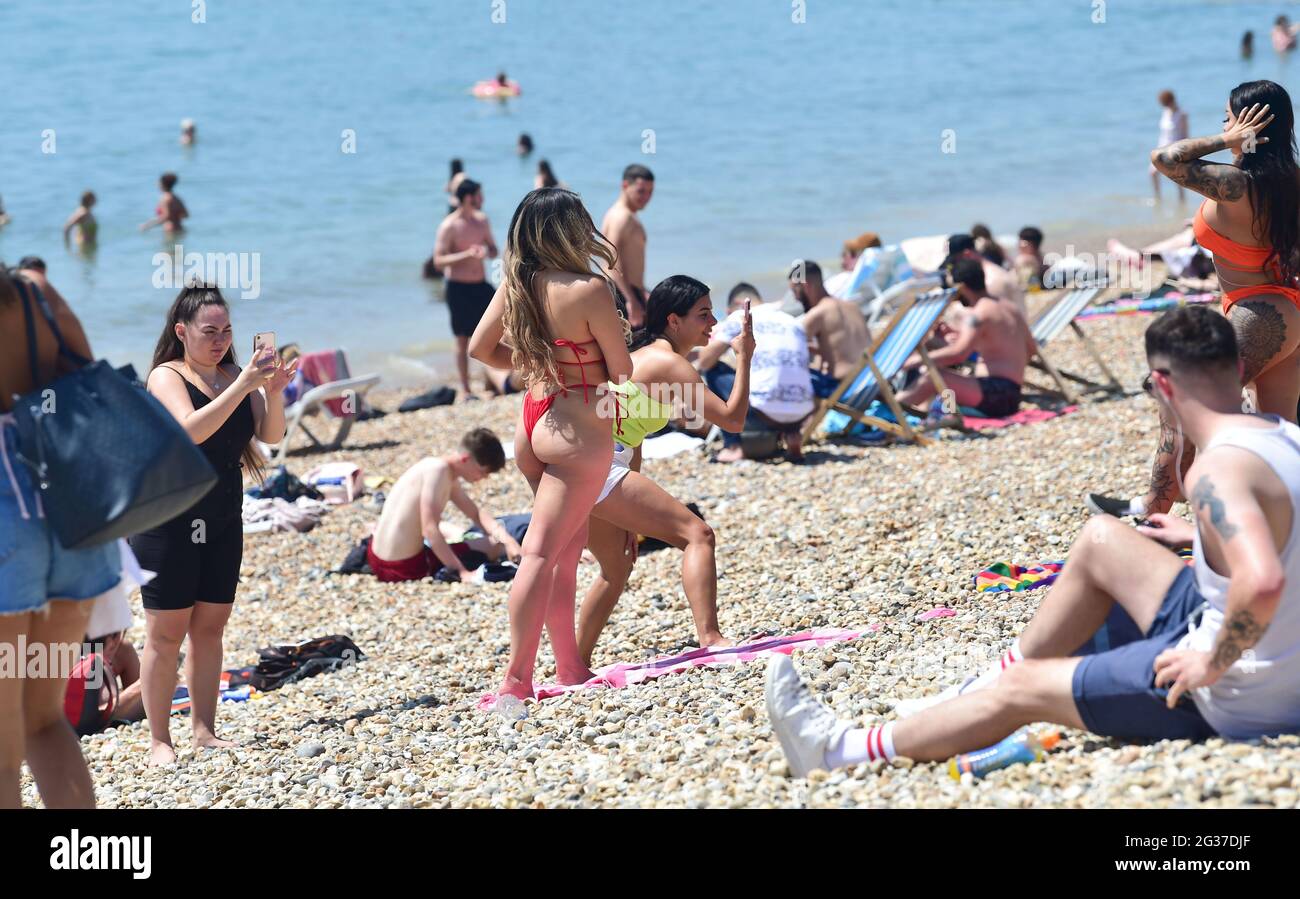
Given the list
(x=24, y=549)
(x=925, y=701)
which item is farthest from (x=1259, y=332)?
(x=24, y=549)

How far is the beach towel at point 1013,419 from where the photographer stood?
8.98 meters

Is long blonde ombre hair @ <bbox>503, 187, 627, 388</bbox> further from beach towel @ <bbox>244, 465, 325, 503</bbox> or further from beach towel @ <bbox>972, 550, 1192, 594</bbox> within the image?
beach towel @ <bbox>244, 465, 325, 503</bbox>

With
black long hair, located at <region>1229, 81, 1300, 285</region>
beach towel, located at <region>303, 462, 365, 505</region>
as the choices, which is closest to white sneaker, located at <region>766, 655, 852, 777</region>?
black long hair, located at <region>1229, 81, 1300, 285</region>

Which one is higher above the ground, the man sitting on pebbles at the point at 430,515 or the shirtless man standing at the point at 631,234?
the shirtless man standing at the point at 631,234

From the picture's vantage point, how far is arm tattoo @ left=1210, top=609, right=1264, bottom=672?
272cm

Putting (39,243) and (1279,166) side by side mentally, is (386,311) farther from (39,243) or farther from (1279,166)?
(1279,166)

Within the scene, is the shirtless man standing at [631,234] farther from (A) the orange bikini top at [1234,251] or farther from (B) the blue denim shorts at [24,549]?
→ (B) the blue denim shorts at [24,549]

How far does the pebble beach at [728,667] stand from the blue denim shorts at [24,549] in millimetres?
1214

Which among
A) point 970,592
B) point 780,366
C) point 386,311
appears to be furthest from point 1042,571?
point 386,311

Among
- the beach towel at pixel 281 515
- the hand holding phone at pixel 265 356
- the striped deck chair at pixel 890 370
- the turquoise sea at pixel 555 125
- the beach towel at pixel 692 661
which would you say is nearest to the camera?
the hand holding phone at pixel 265 356

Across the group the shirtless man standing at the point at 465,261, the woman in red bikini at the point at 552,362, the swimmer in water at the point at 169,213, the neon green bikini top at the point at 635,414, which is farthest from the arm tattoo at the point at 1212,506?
the swimmer in water at the point at 169,213

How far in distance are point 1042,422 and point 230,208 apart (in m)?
16.3

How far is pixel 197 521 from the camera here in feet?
14.7

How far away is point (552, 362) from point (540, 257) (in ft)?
1.05
